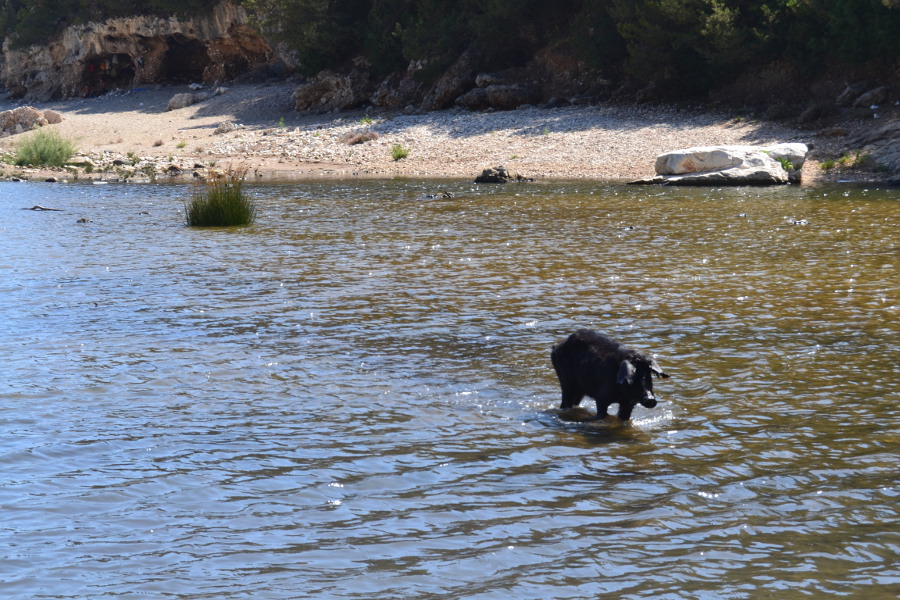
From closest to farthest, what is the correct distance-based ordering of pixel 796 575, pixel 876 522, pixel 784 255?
pixel 796 575 → pixel 876 522 → pixel 784 255

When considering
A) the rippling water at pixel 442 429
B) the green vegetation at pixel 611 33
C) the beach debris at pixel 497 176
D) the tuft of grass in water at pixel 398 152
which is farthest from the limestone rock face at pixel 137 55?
the rippling water at pixel 442 429

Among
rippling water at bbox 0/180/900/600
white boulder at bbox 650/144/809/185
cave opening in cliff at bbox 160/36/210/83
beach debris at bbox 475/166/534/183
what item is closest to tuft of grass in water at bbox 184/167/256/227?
rippling water at bbox 0/180/900/600

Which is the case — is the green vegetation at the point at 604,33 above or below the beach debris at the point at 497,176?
above

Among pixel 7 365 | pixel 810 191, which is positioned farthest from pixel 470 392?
pixel 810 191

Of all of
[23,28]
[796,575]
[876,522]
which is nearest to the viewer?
[796,575]

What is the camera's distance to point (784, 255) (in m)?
14.1

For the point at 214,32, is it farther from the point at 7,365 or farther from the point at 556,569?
the point at 556,569

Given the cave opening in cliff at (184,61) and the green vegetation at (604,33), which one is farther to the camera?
the cave opening in cliff at (184,61)

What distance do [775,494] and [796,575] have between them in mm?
1059

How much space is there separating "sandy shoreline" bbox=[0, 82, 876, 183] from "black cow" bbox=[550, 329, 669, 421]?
2060 cm

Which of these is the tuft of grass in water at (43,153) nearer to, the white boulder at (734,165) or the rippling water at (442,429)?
the white boulder at (734,165)

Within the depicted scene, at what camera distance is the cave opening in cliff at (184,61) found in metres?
64.1

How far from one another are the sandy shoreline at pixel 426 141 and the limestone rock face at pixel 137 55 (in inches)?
559

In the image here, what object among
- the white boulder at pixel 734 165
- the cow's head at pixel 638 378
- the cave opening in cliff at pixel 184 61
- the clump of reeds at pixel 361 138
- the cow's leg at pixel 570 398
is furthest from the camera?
the cave opening in cliff at pixel 184 61
